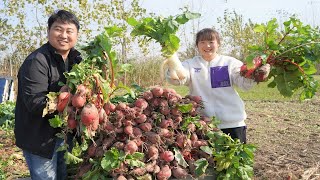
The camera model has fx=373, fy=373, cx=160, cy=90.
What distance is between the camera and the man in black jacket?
2.12m

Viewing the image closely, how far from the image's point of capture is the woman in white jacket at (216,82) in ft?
9.36

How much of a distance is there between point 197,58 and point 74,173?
50.6 inches

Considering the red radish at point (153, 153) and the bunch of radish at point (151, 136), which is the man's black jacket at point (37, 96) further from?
the red radish at point (153, 153)

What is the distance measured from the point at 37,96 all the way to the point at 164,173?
0.89m

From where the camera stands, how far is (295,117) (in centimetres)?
690

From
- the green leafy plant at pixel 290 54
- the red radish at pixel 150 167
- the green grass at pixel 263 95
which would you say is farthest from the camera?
the green grass at pixel 263 95

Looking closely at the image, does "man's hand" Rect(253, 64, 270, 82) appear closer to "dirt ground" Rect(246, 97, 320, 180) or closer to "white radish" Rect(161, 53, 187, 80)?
"white radish" Rect(161, 53, 187, 80)

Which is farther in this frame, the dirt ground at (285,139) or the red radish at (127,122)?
the dirt ground at (285,139)

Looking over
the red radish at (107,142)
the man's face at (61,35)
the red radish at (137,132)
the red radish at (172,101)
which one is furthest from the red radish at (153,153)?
the man's face at (61,35)

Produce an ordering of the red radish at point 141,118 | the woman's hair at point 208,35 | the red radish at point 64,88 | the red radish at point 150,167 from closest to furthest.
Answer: the red radish at point 64,88, the red radish at point 150,167, the red radish at point 141,118, the woman's hair at point 208,35

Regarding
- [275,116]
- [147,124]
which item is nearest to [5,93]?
[275,116]

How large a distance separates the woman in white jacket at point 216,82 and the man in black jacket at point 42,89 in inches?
34.6

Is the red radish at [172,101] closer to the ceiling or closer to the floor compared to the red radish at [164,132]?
closer to the ceiling

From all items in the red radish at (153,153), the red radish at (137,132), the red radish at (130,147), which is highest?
the red radish at (137,132)
